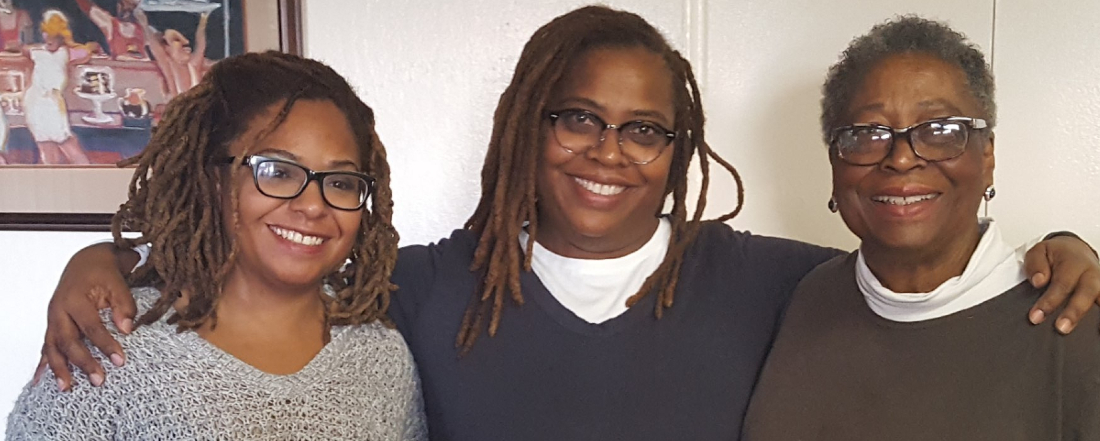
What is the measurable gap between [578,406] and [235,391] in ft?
1.87

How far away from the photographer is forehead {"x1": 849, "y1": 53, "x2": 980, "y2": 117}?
3.62 ft

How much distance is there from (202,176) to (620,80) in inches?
29.1

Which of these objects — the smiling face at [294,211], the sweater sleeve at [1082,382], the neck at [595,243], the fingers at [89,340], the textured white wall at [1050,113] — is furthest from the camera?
the textured white wall at [1050,113]

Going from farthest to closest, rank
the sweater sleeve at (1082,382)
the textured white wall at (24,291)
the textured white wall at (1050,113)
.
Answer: the textured white wall at (24,291)
the textured white wall at (1050,113)
the sweater sleeve at (1082,382)

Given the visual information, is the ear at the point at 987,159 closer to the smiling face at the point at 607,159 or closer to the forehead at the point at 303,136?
the smiling face at the point at 607,159

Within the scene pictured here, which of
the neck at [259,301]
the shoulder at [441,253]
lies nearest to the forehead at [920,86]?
the shoulder at [441,253]

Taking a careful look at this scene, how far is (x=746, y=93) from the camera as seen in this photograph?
172cm

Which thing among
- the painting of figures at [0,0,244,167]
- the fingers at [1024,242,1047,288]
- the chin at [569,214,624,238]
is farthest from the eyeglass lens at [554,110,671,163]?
the painting of figures at [0,0,244,167]

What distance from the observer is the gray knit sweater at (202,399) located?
1.07m

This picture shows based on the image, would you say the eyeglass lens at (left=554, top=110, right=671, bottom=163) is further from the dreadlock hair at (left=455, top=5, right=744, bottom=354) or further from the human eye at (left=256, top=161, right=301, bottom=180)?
the human eye at (left=256, top=161, right=301, bottom=180)

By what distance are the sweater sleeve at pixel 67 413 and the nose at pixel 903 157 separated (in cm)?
121

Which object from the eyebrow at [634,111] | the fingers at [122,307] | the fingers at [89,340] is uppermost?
the eyebrow at [634,111]

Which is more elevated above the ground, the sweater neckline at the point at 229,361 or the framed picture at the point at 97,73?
the framed picture at the point at 97,73

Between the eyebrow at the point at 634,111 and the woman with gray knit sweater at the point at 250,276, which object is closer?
the woman with gray knit sweater at the point at 250,276
